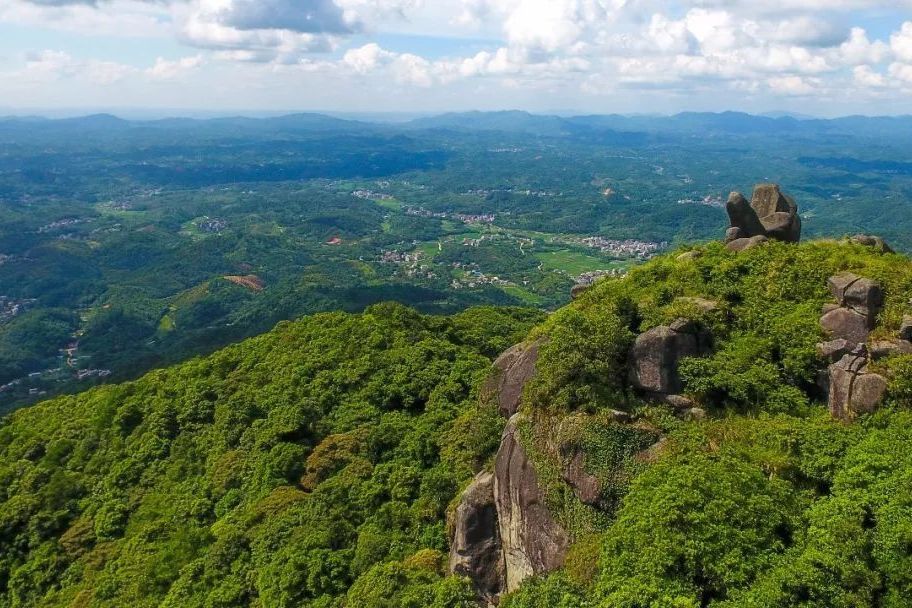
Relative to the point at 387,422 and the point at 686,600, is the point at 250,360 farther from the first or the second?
the point at 686,600

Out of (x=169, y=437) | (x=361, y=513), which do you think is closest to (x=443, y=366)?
(x=361, y=513)

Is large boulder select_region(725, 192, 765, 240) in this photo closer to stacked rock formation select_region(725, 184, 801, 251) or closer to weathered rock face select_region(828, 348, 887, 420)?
stacked rock formation select_region(725, 184, 801, 251)

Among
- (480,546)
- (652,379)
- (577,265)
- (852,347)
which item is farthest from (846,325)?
(577,265)

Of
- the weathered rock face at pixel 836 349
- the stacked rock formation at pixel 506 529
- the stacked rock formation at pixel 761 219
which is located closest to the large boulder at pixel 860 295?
the weathered rock face at pixel 836 349

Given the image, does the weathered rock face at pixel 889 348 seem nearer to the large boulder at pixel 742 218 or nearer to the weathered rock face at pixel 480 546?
the large boulder at pixel 742 218

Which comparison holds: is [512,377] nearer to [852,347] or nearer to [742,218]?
[852,347]

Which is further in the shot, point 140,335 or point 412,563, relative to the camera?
point 140,335
